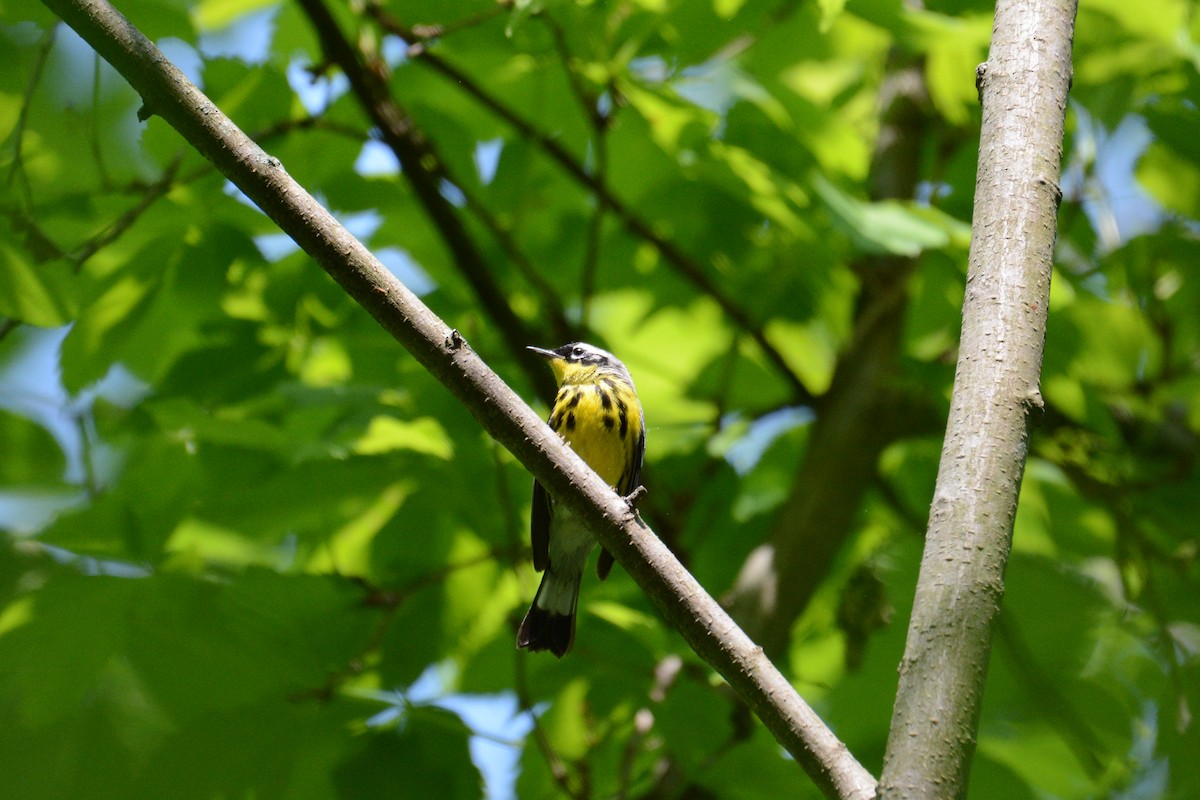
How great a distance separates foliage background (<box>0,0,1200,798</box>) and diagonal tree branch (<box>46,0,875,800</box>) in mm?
722

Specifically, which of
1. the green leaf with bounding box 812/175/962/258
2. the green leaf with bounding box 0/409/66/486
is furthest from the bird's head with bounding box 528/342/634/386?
the green leaf with bounding box 0/409/66/486

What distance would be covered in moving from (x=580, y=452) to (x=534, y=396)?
62 centimetres

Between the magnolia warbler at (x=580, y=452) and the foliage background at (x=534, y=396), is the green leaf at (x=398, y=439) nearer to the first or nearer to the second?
the foliage background at (x=534, y=396)

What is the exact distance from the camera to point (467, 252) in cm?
359

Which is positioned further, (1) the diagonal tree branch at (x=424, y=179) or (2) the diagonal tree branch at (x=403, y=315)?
(1) the diagonal tree branch at (x=424, y=179)

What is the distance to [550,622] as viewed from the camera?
3.11 meters

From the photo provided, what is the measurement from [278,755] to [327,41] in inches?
81.7

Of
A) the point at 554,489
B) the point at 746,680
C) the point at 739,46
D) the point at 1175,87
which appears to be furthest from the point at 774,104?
the point at 746,680

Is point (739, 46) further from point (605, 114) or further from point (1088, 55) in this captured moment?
point (1088, 55)

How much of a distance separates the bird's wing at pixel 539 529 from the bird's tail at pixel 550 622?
0.53 ft

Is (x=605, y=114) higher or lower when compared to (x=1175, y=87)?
lower

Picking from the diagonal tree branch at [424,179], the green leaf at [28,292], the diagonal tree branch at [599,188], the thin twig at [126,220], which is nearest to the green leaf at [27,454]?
the thin twig at [126,220]

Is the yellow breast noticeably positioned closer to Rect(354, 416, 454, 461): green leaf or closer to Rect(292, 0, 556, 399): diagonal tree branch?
Rect(292, 0, 556, 399): diagonal tree branch

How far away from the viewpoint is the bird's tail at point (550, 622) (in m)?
3.05
